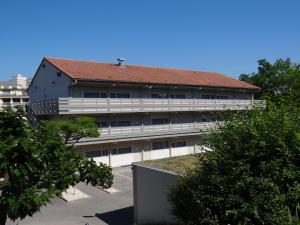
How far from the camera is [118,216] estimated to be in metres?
21.6

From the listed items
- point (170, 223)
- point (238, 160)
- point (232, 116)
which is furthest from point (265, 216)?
point (170, 223)

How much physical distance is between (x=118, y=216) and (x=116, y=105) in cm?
1433

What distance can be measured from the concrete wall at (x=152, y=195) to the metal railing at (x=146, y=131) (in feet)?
44.8

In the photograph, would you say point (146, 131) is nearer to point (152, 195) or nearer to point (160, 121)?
point (160, 121)

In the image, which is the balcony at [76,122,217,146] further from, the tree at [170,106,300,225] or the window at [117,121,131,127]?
the tree at [170,106,300,225]

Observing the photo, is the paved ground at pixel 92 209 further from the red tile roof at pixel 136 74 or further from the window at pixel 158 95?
the window at pixel 158 95

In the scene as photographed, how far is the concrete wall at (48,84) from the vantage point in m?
33.6

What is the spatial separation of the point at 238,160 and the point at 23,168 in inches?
234

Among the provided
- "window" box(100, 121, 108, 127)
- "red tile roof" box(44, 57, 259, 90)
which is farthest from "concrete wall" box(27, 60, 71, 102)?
"window" box(100, 121, 108, 127)

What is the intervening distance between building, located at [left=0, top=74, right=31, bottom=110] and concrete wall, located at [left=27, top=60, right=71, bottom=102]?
50.1m

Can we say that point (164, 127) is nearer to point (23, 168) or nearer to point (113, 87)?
point (113, 87)

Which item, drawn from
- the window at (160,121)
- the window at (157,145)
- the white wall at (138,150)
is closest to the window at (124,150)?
the white wall at (138,150)

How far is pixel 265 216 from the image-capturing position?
9250mm

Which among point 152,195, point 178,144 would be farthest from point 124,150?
point 152,195
